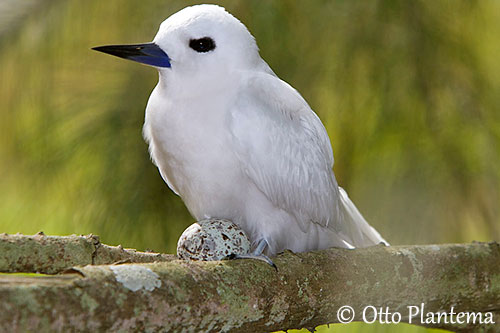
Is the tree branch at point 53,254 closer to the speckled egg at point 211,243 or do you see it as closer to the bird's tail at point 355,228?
the speckled egg at point 211,243

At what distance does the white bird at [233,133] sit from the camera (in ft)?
4.01

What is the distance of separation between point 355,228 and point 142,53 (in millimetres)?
636

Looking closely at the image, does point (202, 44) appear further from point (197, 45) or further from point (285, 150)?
point (285, 150)

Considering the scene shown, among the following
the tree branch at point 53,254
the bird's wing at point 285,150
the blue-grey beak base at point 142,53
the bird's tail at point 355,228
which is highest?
the blue-grey beak base at point 142,53

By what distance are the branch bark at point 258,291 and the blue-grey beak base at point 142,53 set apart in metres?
0.36

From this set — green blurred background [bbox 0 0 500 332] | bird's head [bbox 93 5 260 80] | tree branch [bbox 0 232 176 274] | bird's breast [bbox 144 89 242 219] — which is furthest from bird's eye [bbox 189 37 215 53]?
tree branch [bbox 0 232 176 274]

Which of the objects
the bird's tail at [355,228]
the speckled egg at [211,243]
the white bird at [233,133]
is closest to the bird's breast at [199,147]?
the white bird at [233,133]

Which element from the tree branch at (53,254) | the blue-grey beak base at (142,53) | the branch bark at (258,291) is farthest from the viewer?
the blue-grey beak base at (142,53)

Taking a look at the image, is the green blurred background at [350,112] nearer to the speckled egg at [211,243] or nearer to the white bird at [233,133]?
the white bird at [233,133]

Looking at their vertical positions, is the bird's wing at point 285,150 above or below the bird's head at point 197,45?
below

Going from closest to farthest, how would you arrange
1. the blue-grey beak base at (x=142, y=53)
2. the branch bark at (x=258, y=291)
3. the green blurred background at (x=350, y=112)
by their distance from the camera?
1. the branch bark at (x=258, y=291)
2. the blue-grey beak base at (x=142, y=53)
3. the green blurred background at (x=350, y=112)

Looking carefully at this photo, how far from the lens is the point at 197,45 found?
1227 mm

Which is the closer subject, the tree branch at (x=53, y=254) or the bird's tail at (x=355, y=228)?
the tree branch at (x=53, y=254)

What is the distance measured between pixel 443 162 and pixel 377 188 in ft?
0.54
